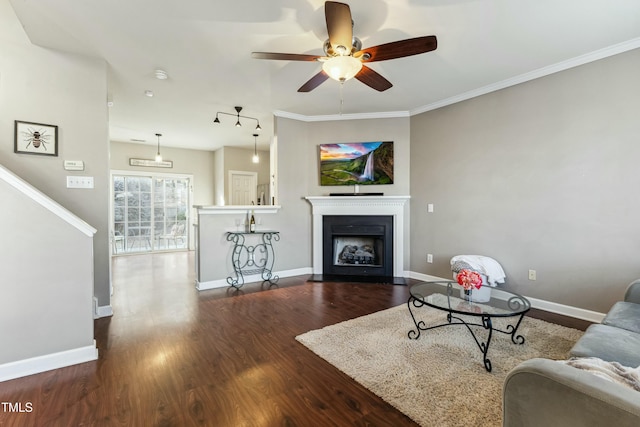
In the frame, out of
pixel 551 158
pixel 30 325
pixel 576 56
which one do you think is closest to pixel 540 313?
pixel 551 158

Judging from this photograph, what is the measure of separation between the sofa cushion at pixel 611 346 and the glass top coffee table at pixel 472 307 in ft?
1.36

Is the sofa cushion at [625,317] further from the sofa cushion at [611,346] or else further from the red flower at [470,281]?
the red flower at [470,281]

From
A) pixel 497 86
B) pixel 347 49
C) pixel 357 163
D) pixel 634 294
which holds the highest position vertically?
pixel 497 86

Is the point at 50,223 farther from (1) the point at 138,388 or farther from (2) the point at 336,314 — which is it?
(2) the point at 336,314

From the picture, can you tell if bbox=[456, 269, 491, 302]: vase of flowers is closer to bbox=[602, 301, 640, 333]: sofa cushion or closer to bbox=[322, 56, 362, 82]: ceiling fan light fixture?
bbox=[602, 301, 640, 333]: sofa cushion

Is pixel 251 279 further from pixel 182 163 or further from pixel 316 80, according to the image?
pixel 182 163

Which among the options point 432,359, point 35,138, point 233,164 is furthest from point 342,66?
point 233,164

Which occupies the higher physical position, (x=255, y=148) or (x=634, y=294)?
(x=255, y=148)

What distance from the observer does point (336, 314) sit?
308cm

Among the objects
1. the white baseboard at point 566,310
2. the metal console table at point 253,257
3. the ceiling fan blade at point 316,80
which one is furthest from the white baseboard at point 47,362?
the white baseboard at point 566,310

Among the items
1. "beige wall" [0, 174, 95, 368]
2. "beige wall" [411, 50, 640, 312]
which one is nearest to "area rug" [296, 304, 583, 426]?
"beige wall" [411, 50, 640, 312]

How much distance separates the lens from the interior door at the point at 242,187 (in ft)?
25.3

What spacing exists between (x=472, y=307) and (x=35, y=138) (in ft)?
13.8

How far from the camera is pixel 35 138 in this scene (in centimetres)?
276
